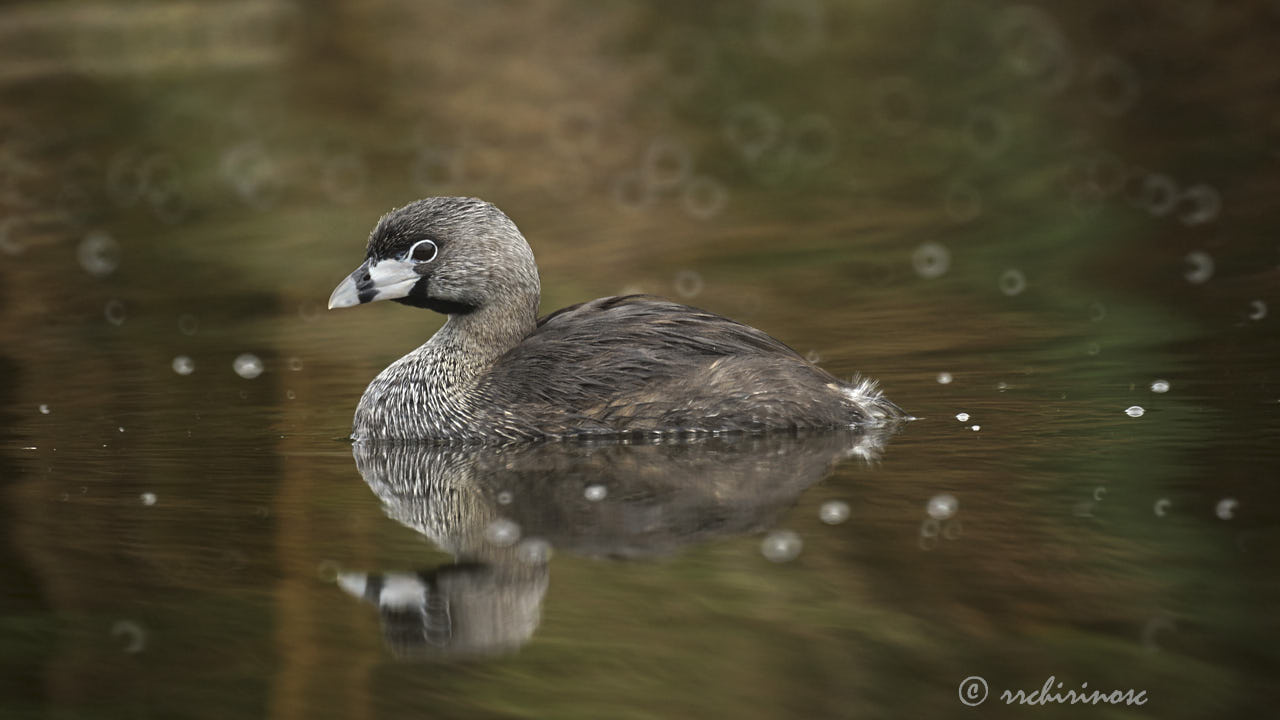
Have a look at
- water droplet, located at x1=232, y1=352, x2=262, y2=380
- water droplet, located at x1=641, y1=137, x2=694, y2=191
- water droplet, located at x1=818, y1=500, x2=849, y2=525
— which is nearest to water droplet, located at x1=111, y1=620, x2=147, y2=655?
water droplet, located at x1=818, y1=500, x2=849, y2=525

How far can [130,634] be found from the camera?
219 inches

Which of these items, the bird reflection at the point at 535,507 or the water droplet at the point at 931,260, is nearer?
the bird reflection at the point at 535,507

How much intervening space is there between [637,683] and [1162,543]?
230cm

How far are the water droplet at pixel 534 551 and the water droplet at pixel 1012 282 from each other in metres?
6.72

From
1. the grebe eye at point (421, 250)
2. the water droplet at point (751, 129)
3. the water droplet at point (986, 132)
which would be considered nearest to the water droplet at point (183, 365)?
the grebe eye at point (421, 250)

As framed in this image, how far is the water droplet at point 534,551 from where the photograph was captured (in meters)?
6.21

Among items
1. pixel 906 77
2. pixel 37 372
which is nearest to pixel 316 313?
pixel 37 372

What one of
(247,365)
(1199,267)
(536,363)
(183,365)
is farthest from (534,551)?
(1199,267)

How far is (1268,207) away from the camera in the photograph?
15.0 metres

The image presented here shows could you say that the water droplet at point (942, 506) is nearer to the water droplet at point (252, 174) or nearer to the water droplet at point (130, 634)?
the water droplet at point (130, 634)

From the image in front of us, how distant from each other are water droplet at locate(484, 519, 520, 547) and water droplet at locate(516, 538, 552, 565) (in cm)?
8

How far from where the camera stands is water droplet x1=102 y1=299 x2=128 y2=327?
12989mm

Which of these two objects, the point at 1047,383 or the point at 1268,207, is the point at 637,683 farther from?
the point at 1268,207

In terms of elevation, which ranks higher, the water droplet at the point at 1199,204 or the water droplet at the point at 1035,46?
the water droplet at the point at 1035,46
